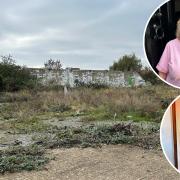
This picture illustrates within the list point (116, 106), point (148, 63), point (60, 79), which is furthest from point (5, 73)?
point (148, 63)

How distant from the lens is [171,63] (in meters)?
2.38

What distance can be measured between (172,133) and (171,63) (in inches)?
14.6

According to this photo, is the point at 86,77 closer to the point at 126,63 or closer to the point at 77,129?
the point at 126,63

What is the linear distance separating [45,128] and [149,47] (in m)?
9.56

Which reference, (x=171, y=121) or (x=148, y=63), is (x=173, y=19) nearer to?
(x=148, y=63)

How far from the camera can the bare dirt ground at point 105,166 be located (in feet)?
20.8

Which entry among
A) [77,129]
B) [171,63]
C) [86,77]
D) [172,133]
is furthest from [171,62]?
[86,77]

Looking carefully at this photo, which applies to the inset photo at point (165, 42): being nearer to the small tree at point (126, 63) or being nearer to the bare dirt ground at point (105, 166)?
the bare dirt ground at point (105, 166)

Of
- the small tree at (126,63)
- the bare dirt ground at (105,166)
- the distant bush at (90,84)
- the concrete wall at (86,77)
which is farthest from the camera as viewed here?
the small tree at (126,63)

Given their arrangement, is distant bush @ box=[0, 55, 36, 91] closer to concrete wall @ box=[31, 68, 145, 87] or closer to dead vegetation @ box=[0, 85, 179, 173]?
concrete wall @ box=[31, 68, 145, 87]

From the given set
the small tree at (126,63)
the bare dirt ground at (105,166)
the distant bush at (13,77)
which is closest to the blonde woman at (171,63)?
the bare dirt ground at (105,166)

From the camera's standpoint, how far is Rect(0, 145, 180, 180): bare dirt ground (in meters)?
6.34

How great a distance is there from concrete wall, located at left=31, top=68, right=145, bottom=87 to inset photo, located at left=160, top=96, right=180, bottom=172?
33.1m

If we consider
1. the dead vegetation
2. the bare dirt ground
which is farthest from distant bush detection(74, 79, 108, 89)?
the bare dirt ground
